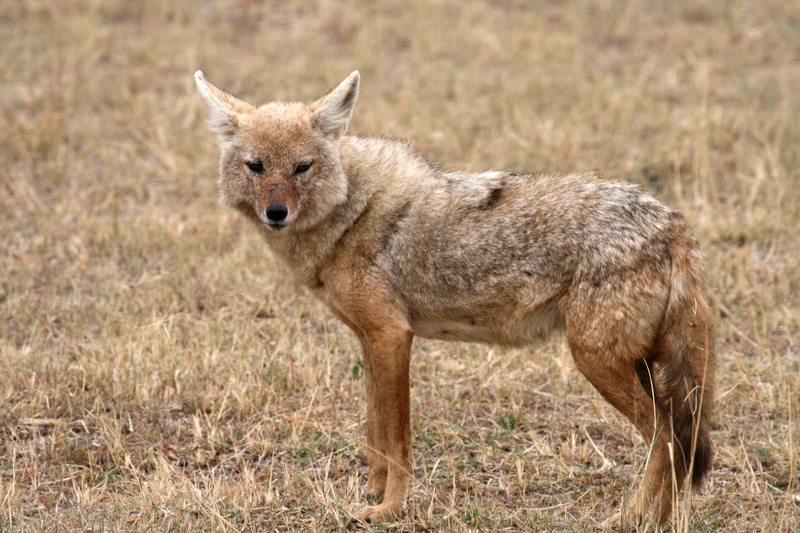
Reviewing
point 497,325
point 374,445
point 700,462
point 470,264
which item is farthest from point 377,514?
point 700,462

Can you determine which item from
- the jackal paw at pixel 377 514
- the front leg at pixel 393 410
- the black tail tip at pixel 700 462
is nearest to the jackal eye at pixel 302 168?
the front leg at pixel 393 410

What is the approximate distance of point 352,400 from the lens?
6523 millimetres

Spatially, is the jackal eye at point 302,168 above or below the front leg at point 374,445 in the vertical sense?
above

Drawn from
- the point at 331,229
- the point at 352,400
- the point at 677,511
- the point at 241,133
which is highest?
the point at 241,133

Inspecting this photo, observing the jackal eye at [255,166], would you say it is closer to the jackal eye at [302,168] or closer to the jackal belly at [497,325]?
the jackal eye at [302,168]

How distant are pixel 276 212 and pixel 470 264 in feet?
3.47

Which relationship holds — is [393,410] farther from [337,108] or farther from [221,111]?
[221,111]

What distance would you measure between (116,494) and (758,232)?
5823 millimetres

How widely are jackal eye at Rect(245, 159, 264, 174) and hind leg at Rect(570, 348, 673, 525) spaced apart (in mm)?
1906

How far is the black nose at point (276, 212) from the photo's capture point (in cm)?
527

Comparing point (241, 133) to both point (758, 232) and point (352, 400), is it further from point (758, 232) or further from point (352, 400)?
point (758, 232)

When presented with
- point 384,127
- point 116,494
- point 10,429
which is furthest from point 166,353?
point 384,127

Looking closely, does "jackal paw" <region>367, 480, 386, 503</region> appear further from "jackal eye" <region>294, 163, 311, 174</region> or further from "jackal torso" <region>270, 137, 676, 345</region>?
"jackal eye" <region>294, 163, 311, 174</region>

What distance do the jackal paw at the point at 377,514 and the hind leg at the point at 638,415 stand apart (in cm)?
116
